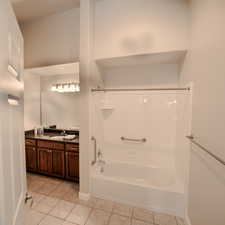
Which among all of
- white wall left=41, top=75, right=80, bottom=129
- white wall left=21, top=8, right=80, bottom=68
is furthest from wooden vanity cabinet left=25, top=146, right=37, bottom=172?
white wall left=21, top=8, right=80, bottom=68

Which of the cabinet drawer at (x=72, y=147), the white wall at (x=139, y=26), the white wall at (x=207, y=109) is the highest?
the white wall at (x=139, y=26)

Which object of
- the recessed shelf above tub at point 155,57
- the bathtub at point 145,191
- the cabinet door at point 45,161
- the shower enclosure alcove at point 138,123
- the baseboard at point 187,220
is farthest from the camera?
the cabinet door at point 45,161

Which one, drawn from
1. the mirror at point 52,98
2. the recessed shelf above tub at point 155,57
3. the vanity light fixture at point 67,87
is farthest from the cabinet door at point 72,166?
the recessed shelf above tub at point 155,57

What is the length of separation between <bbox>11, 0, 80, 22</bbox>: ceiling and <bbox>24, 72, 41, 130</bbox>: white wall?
3.95 feet

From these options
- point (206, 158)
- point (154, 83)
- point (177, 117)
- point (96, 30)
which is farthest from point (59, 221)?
point (96, 30)

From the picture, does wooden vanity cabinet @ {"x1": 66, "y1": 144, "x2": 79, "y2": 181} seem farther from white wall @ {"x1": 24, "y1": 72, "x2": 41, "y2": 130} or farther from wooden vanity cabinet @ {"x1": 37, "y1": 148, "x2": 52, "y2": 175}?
white wall @ {"x1": 24, "y1": 72, "x2": 41, "y2": 130}

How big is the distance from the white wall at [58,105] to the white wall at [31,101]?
121mm

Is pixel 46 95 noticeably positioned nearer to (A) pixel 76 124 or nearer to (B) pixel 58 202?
(A) pixel 76 124

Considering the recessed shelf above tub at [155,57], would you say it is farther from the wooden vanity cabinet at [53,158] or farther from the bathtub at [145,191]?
the bathtub at [145,191]

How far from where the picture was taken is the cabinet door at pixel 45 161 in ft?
8.82

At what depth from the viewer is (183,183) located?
73.3 inches

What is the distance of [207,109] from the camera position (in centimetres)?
127

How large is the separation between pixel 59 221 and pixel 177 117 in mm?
2428

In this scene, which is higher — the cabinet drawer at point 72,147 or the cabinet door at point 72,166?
the cabinet drawer at point 72,147
